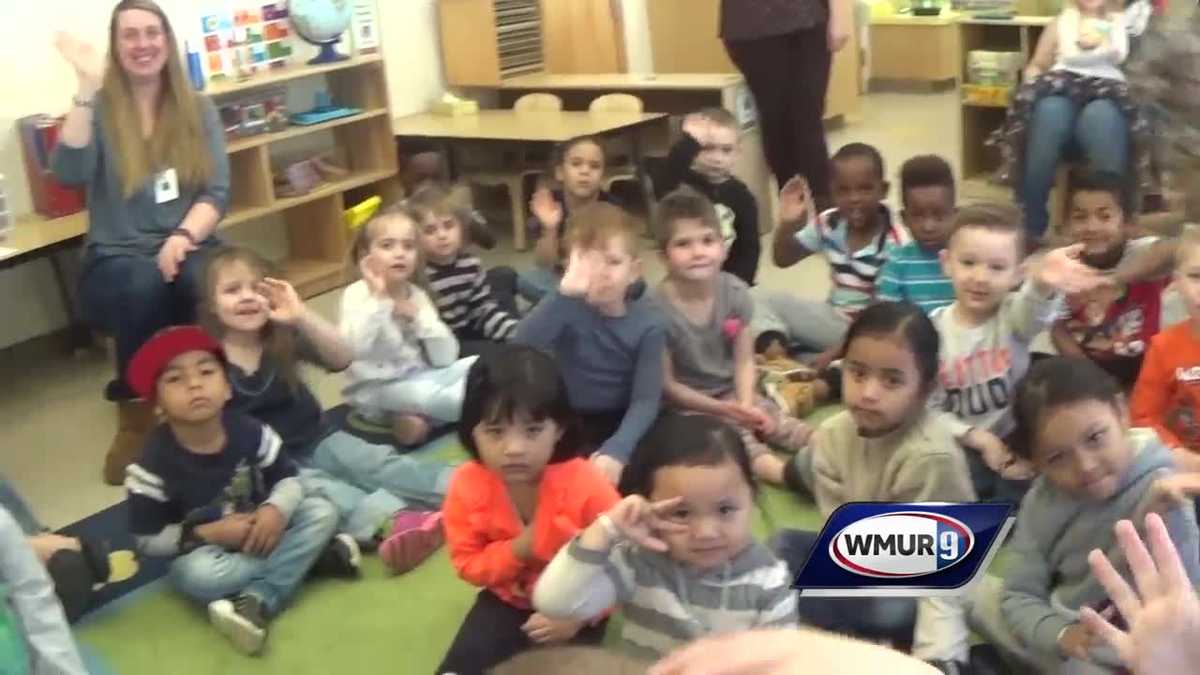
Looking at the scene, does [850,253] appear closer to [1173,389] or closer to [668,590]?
[1173,389]

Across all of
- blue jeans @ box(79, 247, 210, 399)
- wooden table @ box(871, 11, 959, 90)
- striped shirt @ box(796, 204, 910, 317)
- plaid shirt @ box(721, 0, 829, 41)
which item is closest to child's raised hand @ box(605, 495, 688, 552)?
striped shirt @ box(796, 204, 910, 317)

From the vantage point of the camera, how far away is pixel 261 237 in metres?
4.27

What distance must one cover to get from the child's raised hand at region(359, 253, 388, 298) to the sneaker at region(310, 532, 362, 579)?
640 millimetres

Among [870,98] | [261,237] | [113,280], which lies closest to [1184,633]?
[113,280]

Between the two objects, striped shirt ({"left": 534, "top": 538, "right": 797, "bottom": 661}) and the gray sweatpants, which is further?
the gray sweatpants

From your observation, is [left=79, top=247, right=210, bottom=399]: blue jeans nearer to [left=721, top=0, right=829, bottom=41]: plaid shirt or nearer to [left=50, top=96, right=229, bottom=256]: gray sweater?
[left=50, top=96, right=229, bottom=256]: gray sweater

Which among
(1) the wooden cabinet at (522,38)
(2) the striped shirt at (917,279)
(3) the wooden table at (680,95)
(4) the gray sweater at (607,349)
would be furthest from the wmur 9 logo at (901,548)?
(1) the wooden cabinet at (522,38)

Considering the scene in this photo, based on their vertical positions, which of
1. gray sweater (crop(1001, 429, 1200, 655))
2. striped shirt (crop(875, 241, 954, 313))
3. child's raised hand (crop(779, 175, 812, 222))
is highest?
child's raised hand (crop(779, 175, 812, 222))

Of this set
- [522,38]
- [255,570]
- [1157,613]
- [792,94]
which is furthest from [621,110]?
[1157,613]

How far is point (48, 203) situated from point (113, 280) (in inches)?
28.2

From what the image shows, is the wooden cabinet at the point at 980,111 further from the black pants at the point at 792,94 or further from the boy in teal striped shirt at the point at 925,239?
the boy in teal striped shirt at the point at 925,239

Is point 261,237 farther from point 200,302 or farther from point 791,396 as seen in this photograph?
point 791,396

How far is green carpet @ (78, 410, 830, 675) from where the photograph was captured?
2.04 meters

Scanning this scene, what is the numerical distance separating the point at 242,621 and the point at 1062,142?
9.09 ft
